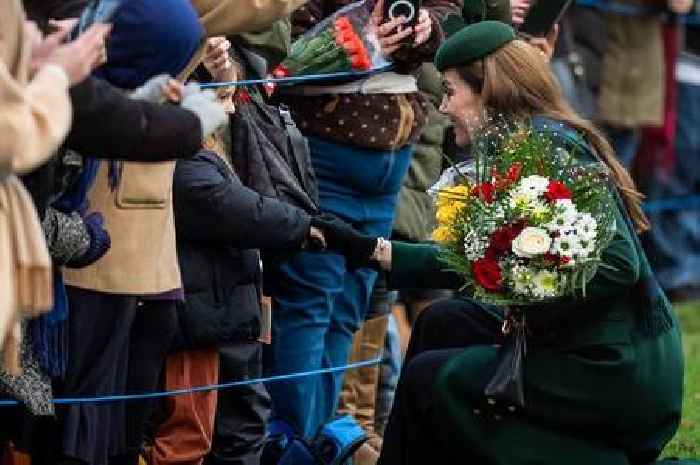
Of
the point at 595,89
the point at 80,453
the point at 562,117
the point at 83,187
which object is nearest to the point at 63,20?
the point at 83,187

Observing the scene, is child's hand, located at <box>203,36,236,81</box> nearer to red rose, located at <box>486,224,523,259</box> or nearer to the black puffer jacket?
the black puffer jacket

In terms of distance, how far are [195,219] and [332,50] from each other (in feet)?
3.54

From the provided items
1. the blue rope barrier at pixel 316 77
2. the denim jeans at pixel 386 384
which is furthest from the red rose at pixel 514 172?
the denim jeans at pixel 386 384

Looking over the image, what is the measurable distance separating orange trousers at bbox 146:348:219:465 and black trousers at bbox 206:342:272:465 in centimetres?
8

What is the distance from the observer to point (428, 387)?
590cm

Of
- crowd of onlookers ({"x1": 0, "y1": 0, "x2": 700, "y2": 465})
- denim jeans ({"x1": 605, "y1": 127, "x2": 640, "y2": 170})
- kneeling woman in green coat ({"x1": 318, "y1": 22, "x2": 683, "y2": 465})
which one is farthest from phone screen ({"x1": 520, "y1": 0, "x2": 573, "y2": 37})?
denim jeans ({"x1": 605, "y1": 127, "x2": 640, "y2": 170})

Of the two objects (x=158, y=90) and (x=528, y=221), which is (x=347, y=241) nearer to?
(x=528, y=221)

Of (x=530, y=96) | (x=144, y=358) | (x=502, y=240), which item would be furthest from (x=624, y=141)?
(x=144, y=358)

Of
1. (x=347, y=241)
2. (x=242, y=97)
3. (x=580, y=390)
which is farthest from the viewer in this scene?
(x=242, y=97)

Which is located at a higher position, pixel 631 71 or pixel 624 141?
pixel 631 71

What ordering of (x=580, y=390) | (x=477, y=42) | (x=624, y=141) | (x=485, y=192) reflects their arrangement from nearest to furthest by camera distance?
(x=485, y=192), (x=580, y=390), (x=477, y=42), (x=624, y=141)

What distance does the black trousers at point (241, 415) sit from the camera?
6125 mm

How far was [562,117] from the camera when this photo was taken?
5.95 meters

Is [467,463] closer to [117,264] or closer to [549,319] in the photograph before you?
[549,319]
